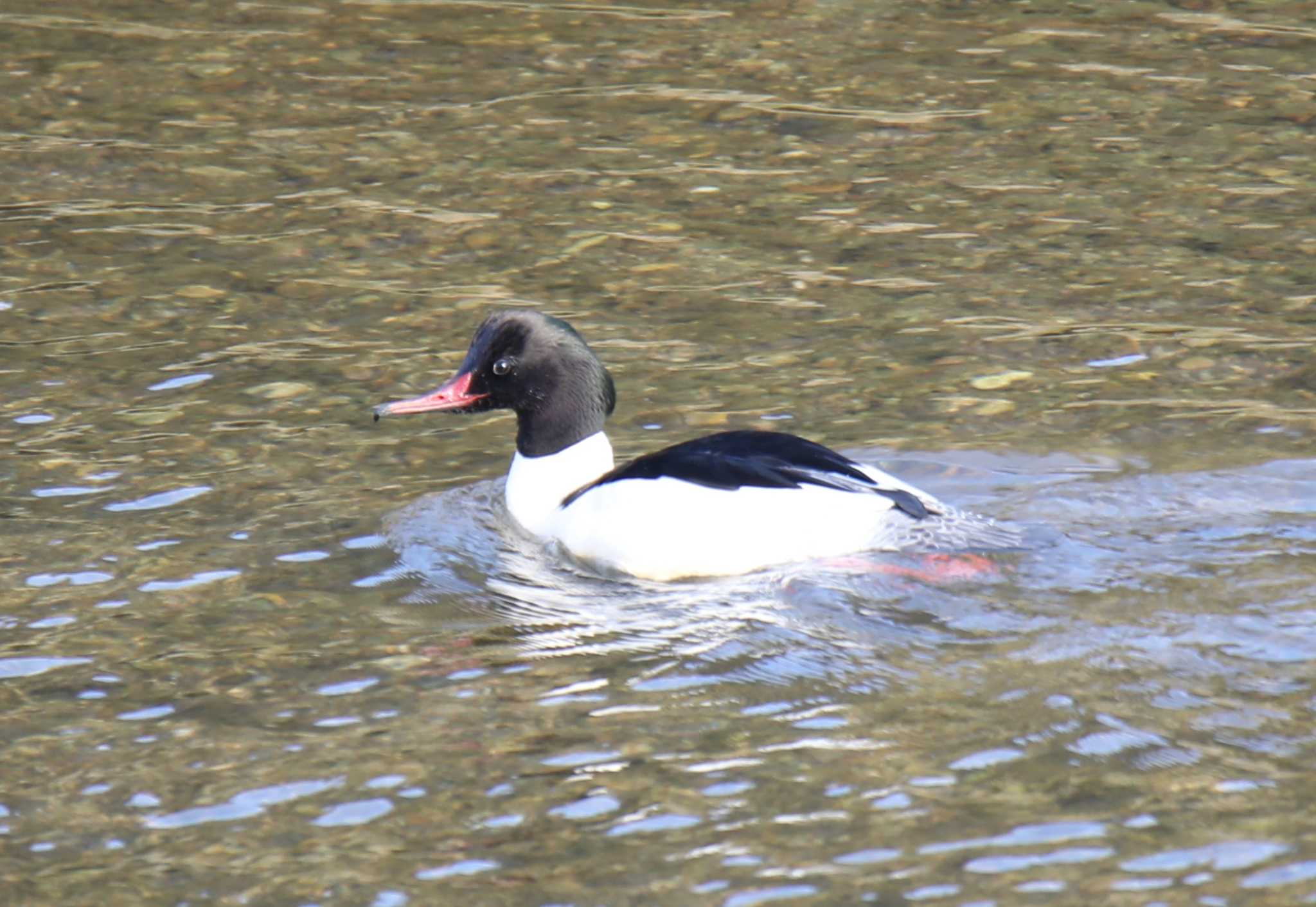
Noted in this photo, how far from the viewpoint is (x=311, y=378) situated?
8883mm

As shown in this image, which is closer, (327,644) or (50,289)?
(327,644)

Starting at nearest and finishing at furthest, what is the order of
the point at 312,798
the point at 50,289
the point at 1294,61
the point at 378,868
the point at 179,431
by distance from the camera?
the point at 378,868 < the point at 312,798 < the point at 179,431 < the point at 50,289 < the point at 1294,61

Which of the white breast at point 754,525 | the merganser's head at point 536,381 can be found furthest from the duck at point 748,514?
the merganser's head at point 536,381

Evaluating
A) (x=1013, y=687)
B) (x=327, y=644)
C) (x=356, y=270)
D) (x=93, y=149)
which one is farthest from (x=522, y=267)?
(x=1013, y=687)

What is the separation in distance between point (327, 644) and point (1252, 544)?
9.72ft

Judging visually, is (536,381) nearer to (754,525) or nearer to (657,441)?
(657,441)

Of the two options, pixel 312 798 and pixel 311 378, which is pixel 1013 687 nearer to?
pixel 312 798

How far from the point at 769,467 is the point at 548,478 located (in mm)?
1072

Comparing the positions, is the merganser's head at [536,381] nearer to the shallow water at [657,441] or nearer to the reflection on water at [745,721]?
the shallow water at [657,441]

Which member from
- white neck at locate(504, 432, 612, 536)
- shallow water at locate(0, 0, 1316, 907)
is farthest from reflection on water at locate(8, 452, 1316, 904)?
white neck at locate(504, 432, 612, 536)

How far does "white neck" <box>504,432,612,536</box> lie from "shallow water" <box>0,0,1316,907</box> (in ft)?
0.48

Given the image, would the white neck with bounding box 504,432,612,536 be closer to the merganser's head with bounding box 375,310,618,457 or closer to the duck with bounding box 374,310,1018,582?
the merganser's head with bounding box 375,310,618,457

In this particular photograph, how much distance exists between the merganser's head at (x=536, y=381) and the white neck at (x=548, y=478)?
39mm

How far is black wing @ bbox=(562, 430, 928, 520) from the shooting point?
22.1 ft
